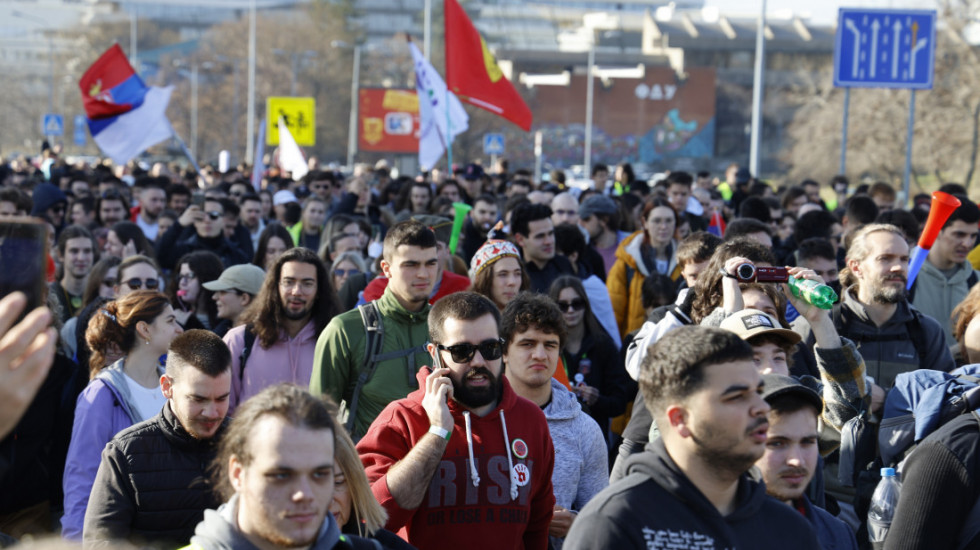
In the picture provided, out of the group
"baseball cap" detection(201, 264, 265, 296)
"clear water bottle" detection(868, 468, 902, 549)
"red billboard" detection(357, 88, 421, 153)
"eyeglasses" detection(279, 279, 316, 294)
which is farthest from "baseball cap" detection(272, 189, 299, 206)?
"red billboard" detection(357, 88, 421, 153)

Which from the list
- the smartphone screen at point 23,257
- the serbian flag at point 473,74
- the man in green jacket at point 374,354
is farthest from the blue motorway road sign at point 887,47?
the smartphone screen at point 23,257

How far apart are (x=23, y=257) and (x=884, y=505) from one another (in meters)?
3.33

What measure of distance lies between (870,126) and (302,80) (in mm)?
39850

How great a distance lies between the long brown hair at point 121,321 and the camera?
563 cm

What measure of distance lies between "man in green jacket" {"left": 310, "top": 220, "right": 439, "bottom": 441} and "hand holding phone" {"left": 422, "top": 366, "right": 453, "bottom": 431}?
132 centimetres

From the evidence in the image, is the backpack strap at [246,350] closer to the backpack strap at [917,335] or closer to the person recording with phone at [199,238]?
the backpack strap at [917,335]

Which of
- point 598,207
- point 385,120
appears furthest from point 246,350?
point 385,120

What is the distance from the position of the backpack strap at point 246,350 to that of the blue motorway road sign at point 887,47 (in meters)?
9.91

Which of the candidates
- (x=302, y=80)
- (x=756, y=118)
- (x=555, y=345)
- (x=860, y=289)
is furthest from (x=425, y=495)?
(x=302, y=80)

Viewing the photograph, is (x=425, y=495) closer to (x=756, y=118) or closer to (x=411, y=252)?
(x=411, y=252)

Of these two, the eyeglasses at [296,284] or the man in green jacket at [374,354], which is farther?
the eyeglasses at [296,284]

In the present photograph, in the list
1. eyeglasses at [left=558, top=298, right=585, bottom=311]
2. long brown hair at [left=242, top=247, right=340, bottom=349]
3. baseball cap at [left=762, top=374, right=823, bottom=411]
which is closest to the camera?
baseball cap at [left=762, top=374, right=823, bottom=411]

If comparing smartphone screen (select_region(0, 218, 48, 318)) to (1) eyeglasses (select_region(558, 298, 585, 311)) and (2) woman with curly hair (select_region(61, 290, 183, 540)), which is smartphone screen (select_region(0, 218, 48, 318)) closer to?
(2) woman with curly hair (select_region(61, 290, 183, 540))

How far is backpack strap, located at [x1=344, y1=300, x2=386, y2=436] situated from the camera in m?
5.68
